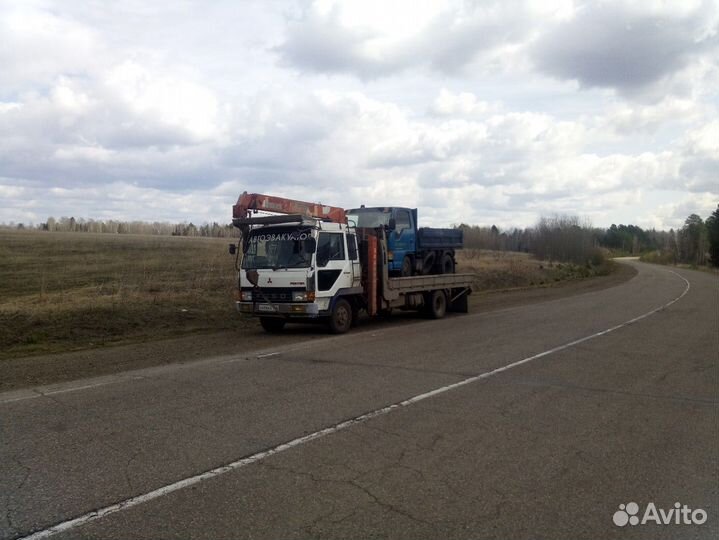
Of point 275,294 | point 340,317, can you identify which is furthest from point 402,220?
point 275,294

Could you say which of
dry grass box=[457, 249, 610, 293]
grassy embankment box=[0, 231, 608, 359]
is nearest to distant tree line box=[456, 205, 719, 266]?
dry grass box=[457, 249, 610, 293]

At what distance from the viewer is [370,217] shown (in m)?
18.0

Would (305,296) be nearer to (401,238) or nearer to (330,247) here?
(330,247)

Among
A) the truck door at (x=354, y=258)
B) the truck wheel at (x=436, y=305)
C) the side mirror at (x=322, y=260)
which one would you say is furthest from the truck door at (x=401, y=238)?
the side mirror at (x=322, y=260)

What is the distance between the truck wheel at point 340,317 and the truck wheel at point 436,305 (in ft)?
13.5

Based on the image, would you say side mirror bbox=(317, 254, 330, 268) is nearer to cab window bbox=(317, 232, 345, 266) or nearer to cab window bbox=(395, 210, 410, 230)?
cab window bbox=(317, 232, 345, 266)

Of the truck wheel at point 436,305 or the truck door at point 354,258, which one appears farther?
the truck wheel at point 436,305

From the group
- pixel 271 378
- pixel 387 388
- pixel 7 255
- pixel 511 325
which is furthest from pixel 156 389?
pixel 7 255

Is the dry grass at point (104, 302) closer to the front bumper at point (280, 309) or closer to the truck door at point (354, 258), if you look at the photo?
the front bumper at point (280, 309)

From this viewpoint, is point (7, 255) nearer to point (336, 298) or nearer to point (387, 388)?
point (336, 298)

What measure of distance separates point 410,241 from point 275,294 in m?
6.04

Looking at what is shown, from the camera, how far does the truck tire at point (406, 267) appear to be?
19.1 meters

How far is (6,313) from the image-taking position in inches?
611

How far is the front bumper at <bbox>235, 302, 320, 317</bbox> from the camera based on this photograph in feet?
47.4
